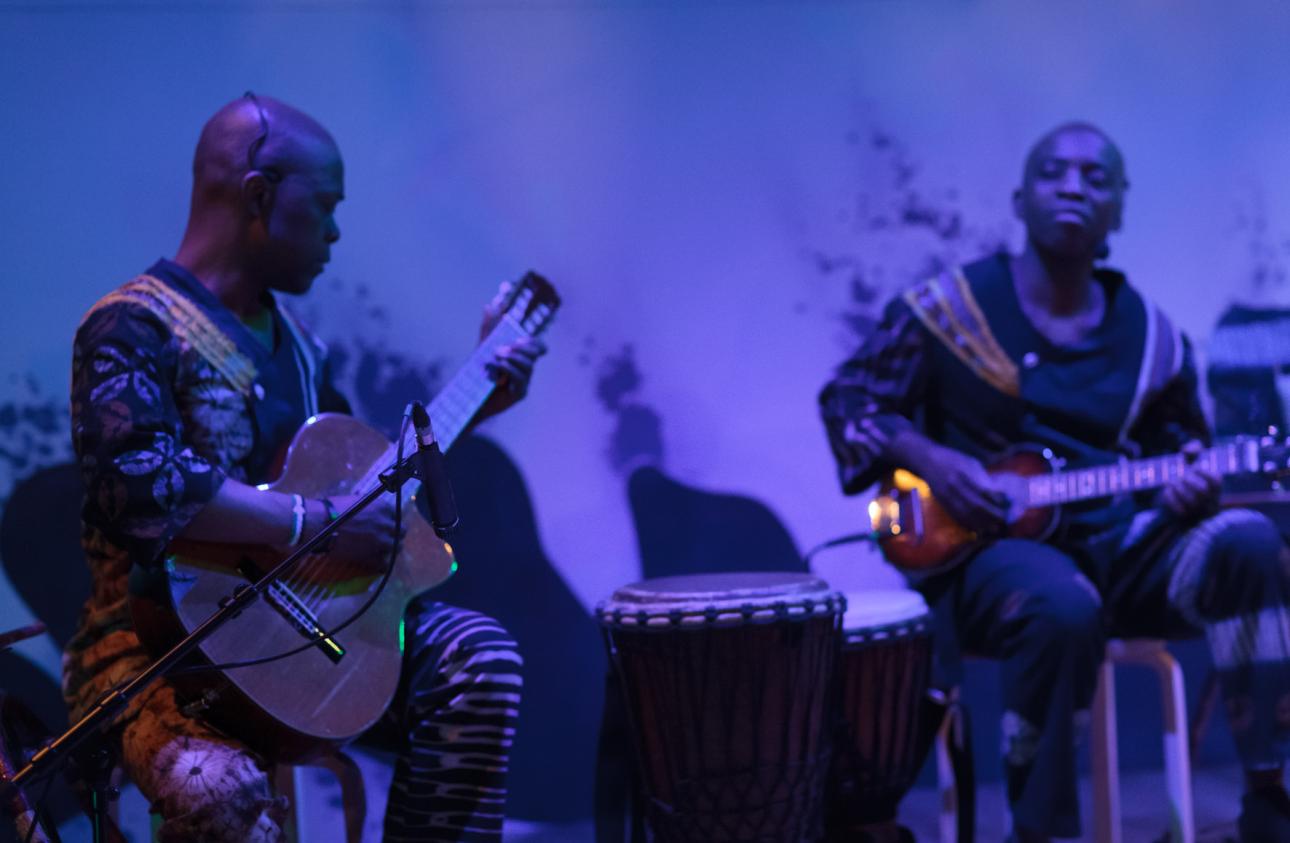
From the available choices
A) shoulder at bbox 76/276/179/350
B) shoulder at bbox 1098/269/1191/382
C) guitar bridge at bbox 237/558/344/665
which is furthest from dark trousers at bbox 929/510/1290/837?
shoulder at bbox 76/276/179/350

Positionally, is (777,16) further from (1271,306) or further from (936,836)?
(936,836)

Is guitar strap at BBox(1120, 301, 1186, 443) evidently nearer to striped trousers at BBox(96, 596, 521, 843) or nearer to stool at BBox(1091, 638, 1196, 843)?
stool at BBox(1091, 638, 1196, 843)

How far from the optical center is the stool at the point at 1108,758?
2994mm

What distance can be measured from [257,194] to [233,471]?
0.55 m

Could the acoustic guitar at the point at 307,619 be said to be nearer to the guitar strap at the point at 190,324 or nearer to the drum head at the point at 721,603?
the guitar strap at the point at 190,324

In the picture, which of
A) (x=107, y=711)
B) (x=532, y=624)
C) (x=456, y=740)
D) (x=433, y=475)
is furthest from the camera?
(x=532, y=624)

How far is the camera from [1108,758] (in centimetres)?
306

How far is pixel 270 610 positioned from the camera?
7.63 feet

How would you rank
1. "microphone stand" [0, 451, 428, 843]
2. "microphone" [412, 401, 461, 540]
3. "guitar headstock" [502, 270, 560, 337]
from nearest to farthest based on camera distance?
"microphone stand" [0, 451, 428, 843] → "microphone" [412, 401, 461, 540] → "guitar headstock" [502, 270, 560, 337]

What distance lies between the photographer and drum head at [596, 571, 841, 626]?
→ 2.59m

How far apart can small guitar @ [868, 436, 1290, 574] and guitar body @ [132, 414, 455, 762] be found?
1.22 metres

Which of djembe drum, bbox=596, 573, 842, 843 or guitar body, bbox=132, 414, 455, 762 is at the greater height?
guitar body, bbox=132, 414, 455, 762

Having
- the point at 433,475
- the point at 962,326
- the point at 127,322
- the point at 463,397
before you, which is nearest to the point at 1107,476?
the point at 962,326

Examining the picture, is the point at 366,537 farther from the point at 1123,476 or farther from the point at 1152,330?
the point at 1152,330
